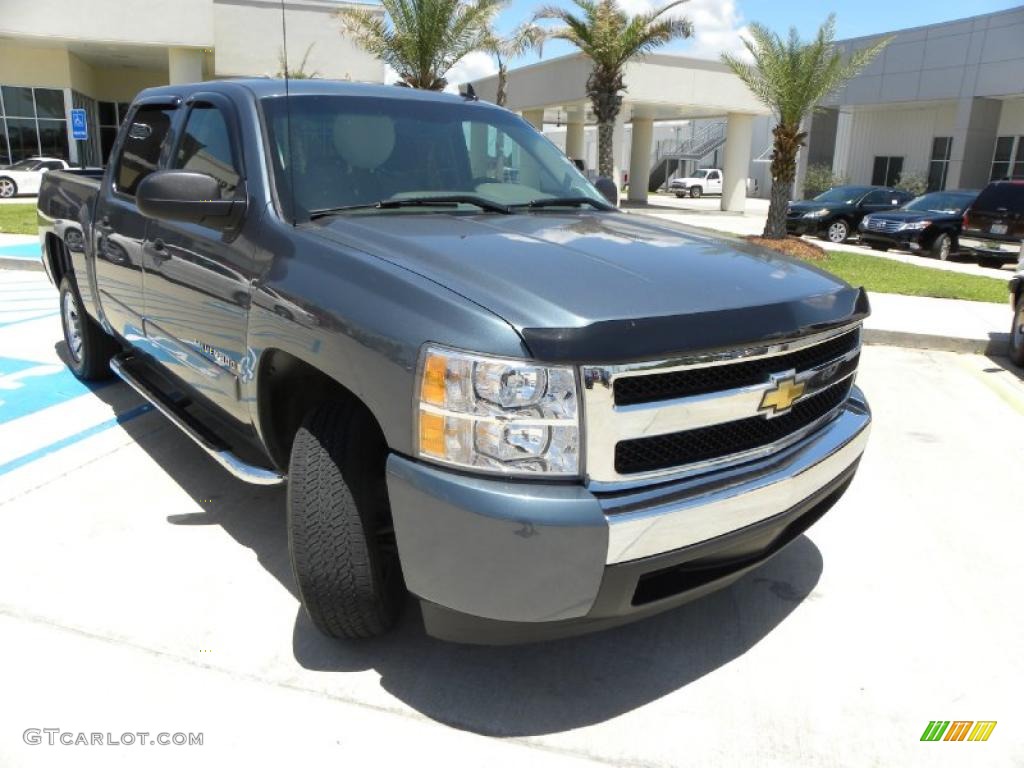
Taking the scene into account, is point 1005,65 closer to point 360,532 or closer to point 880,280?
point 880,280

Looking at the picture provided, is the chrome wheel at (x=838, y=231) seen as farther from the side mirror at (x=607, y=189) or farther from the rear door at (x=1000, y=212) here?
the side mirror at (x=607, y=189)

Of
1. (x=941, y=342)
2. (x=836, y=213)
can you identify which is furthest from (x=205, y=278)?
(x=836, y=213)

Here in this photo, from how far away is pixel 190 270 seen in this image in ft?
11.3

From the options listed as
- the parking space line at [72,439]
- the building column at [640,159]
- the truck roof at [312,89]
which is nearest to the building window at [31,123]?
the building column at [640,159]

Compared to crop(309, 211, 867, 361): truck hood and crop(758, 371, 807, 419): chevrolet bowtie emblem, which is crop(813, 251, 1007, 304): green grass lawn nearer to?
crop(309, 211, 867, 361): truck hood

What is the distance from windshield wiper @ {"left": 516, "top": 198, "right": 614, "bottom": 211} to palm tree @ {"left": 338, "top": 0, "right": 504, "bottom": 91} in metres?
16.9

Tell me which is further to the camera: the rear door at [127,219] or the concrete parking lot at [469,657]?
the rear door at [127,219]

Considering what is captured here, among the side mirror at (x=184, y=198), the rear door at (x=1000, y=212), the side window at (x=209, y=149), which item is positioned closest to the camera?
the side mirror at (x=184, y=198)

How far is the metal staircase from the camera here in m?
55.1

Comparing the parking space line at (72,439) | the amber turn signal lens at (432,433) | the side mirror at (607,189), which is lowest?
the parking space line at (72,439)

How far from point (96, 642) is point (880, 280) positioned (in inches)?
503

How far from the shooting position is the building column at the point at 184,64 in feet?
85.9

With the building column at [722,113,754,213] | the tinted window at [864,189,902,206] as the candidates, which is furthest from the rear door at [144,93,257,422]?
the building column at [722,113,754,213]

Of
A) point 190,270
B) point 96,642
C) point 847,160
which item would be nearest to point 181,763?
point 96,642
